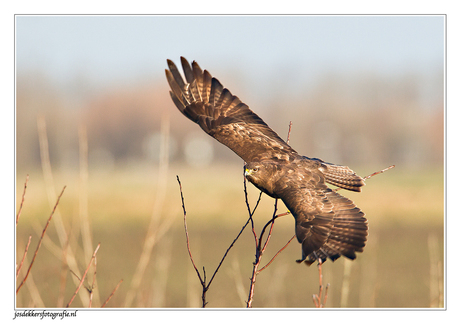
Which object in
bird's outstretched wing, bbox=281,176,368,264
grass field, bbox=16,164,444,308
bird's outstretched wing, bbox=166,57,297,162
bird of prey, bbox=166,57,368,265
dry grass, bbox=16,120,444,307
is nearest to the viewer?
bird's outstretched wing, bbox=281,176,368,264

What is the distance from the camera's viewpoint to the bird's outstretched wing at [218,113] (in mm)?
6727

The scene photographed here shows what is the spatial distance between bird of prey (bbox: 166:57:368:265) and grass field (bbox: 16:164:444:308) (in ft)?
4.41

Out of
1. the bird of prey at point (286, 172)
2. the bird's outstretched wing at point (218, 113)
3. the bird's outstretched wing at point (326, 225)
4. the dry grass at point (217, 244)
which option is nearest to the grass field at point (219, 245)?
the dry grass at point (217, 244)

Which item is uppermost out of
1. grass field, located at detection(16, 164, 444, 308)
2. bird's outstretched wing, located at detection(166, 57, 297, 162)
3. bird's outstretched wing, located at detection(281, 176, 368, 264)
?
bird's outstretched wing, located at detection(166, 57, 297, 162)

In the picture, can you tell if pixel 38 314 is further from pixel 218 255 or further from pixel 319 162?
pixel 218 255

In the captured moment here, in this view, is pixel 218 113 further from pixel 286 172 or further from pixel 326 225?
pixel 326 225

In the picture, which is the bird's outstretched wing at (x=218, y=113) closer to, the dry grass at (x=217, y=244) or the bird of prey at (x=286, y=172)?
the bird of prey at (x=286, y=172)

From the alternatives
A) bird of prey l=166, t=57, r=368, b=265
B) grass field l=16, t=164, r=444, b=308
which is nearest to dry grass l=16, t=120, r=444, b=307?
grass field l=16, t=164, r=444, b=308

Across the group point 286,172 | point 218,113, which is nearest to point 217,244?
point 218,113

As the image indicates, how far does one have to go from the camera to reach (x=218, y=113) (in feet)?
23.4

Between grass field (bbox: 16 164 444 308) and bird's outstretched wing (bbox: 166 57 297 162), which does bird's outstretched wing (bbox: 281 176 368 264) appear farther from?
grass field (bbox: 16 164 444 308)

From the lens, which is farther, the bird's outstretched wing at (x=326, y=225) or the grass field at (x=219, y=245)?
the grass field at (x=219, y=245)

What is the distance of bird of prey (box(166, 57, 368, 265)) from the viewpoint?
5023 mm

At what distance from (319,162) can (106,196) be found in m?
22.0
